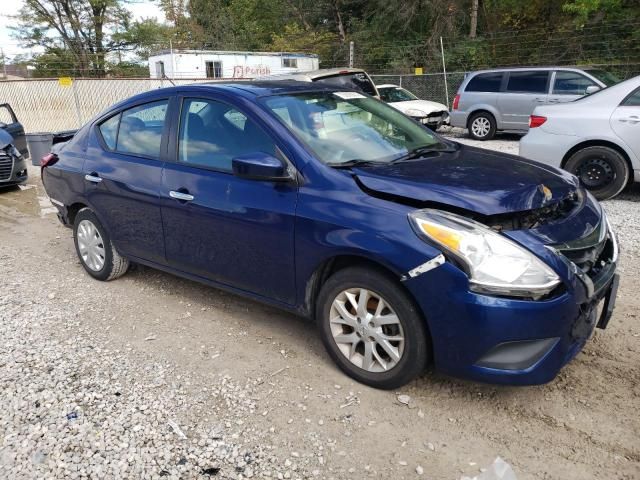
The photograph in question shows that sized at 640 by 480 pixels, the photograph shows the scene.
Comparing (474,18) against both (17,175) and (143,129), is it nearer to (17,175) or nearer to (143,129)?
(17,175)

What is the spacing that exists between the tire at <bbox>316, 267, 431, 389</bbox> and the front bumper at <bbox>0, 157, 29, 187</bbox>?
7.79 meters

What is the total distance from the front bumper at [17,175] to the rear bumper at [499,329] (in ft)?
27.7

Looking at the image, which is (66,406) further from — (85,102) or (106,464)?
(85,102)

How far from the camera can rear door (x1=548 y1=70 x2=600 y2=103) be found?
475 inches

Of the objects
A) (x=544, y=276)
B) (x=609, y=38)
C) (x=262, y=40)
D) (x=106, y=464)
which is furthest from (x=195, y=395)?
(x=262, y=40)

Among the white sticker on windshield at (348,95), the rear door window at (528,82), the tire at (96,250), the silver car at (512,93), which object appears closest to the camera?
the white sticker on windshield at (348,95)

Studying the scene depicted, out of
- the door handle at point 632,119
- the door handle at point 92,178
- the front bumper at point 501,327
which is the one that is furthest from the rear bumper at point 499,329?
the door handle at point 632,119

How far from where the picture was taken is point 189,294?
4.63 metres

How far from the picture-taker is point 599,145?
266 inches

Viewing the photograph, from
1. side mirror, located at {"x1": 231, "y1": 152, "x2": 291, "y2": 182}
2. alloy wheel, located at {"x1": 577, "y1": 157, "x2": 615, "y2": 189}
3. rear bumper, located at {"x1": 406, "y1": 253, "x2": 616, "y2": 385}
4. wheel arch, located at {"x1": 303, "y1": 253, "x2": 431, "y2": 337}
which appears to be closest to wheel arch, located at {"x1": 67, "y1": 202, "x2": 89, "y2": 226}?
side mirror, located at {"x1": 231, "y1": 152, "x2": 291, "y2": 182}

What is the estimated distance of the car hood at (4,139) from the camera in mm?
8962

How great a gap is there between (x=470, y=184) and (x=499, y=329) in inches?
32.3

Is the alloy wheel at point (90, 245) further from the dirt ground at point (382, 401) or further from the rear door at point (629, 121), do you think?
the rear door at point (629, 121)

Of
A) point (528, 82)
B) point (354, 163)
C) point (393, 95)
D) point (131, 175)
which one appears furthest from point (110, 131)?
point (393, 95)
